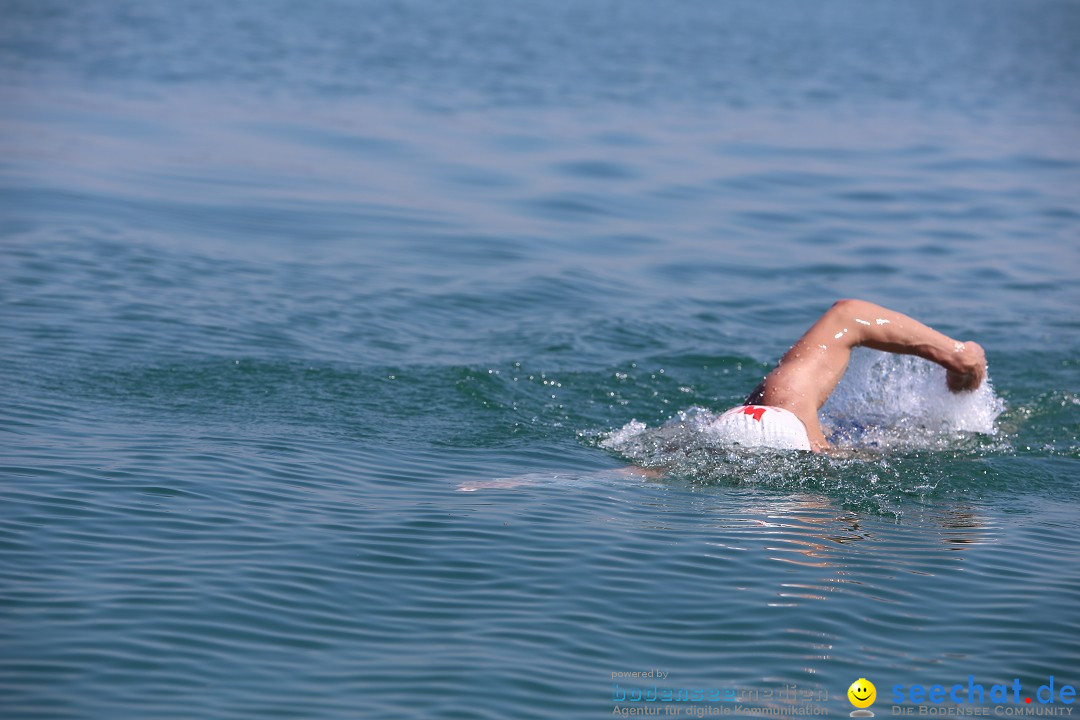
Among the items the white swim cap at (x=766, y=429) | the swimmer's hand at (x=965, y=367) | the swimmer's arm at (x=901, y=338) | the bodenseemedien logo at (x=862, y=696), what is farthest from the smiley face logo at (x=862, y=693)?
the swimmer's hand at (x=965, y=367)

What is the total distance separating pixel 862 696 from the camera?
18.8 feet

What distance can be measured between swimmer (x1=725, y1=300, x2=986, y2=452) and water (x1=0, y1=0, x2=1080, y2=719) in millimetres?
177

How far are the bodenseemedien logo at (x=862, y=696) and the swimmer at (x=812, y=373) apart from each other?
2.64 m

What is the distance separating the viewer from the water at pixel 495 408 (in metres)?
6.05

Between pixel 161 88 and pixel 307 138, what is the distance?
5.20 meters

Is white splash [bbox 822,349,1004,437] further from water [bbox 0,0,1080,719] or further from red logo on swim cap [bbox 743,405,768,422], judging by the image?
red logo on swim cap [bbox 743,405,768,422]

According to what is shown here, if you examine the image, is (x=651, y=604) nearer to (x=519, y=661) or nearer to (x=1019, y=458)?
(x=519, y=661)

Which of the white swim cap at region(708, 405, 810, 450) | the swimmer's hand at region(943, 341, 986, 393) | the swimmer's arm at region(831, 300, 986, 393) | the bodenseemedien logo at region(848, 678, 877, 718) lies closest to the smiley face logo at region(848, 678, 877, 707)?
the bodenseemedien logo at region(848, 678, 877, 718)

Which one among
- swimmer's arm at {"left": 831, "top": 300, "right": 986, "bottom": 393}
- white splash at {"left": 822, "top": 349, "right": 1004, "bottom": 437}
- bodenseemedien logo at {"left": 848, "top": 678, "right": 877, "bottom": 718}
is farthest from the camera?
white splash at {"left": 822, "top": 349, "right": 1004, "bottom": 437}

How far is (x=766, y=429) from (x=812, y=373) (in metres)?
0.51

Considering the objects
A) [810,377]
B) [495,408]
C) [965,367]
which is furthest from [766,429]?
[495,408]

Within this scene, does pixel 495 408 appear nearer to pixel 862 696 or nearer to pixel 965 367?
pixel 965 367

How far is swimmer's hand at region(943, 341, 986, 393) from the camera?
8.80 m

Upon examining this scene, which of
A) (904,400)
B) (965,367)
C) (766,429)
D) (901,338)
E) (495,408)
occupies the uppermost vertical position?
(901,338)
